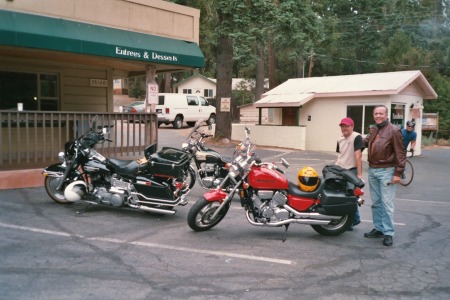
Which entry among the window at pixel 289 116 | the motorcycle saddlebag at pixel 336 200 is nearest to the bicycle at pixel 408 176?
the motorcycle saddlebag at pixel 336 200

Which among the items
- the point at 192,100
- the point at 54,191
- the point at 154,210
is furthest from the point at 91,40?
the point at 192,100

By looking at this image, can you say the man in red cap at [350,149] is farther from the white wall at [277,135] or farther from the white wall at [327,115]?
the white wall at [277,135]

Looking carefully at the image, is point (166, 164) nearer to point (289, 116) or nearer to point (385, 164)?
point (385, 164)

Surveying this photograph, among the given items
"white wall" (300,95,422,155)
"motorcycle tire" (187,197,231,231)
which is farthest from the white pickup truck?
"motorcycle tire" (187,197,231,231)

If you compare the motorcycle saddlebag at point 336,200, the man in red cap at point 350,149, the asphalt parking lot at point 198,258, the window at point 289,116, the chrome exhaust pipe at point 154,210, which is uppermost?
the window at point 289,116

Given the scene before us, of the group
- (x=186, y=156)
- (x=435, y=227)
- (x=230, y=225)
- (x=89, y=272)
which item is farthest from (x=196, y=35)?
(x=89, y=272)

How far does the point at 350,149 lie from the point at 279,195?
1.40 m

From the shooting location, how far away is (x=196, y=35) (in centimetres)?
1297

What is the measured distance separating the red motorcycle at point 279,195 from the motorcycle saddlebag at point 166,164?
950 millimetres

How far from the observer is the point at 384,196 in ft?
20.2

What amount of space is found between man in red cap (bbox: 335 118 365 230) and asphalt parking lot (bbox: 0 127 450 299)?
1.01m

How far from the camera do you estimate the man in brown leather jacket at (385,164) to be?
6.05 metres

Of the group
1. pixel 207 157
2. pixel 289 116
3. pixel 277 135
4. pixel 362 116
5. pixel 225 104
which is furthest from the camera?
pixel 289 116

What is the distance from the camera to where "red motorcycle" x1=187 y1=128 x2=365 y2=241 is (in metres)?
6.15
